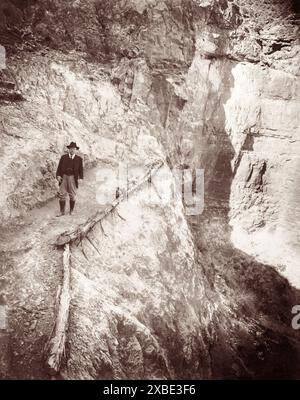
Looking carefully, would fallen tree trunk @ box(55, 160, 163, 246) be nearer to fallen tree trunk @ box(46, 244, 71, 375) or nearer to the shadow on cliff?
fallen tree trunk @ box(46, 244, 71, 375)

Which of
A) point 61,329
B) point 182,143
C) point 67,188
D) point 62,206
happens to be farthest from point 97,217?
point 182,143

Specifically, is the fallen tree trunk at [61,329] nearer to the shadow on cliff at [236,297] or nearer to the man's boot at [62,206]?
the man's boot at [62,206]

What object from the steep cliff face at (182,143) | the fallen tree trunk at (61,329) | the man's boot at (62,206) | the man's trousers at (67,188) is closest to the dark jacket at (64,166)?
the man's trousers at (67,188)

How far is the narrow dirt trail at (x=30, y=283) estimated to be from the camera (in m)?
5.30

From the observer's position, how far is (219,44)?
9.55 metres

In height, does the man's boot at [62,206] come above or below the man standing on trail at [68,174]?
below

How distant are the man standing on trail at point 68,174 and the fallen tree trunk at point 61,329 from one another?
150 cm

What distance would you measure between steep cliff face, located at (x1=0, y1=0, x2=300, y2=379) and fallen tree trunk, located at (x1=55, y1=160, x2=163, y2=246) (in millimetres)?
223

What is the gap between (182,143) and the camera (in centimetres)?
982

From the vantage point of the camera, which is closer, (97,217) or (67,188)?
(67,188)

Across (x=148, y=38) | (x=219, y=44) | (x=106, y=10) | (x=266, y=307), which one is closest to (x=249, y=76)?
(x=219, y=44)

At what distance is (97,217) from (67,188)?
931 millimetres

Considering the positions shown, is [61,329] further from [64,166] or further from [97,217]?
[64,166]

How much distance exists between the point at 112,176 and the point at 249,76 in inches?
195
